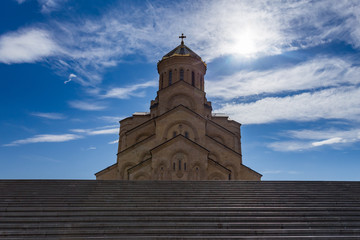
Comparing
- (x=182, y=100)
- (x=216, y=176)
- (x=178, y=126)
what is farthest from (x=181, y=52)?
(x=216, y=176)

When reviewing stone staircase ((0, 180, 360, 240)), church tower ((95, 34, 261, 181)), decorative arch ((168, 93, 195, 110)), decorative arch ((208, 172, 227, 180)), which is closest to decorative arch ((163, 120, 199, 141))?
church tower ((95, 34, 261, 181))

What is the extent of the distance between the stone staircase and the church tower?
5442mm

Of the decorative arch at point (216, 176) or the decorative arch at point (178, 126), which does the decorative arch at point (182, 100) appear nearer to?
the decorative arch at point (178, 126)

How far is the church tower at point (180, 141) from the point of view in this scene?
15.2 meters

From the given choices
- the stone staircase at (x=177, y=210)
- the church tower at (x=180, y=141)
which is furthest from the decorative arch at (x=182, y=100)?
the stone staircase at (x=177, y=210)

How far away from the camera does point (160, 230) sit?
21.2 feet

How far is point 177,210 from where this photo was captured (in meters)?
7.47

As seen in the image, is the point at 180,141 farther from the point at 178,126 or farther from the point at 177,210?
the point at 177,210

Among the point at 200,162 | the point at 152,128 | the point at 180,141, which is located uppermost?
the point at 152,128

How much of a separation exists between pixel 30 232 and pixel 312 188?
9.60m

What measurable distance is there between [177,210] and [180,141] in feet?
26.6

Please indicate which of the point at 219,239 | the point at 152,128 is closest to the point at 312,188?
the point at 219,239

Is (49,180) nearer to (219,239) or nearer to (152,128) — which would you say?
(219,239)

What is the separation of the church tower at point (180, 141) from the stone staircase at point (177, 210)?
17.9ft
